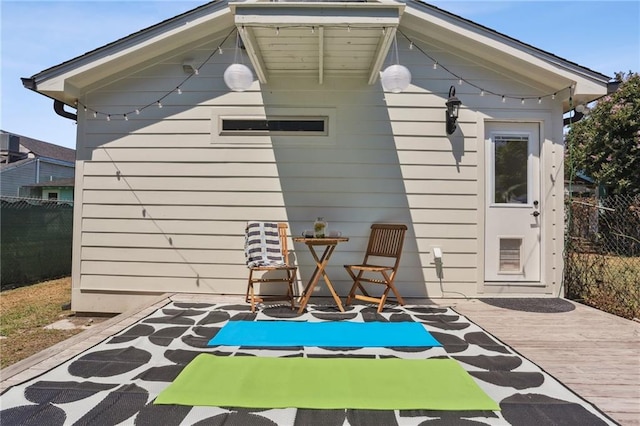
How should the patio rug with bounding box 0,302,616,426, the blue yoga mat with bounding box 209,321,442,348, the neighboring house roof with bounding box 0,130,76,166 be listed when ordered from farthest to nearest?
the neighboring house roof with bounding box 0,130,76,166, the blue yoga mat with bounding box 209,321,442,348, the patio rug with bounding box 0,302,616,426

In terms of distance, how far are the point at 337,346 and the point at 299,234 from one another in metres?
1.82

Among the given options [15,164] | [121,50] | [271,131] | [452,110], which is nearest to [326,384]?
[271,131]

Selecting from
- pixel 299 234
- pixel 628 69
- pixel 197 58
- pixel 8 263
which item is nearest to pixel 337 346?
pixel 299 234

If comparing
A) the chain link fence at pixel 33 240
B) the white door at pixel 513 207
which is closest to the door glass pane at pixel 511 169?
the white door at pixel 513 207

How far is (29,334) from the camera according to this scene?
3.83m

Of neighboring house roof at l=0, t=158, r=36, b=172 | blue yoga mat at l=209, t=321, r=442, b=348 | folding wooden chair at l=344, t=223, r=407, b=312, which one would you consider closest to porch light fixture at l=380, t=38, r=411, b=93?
folding wooden chair at l=344, t=223, r=407, b=312

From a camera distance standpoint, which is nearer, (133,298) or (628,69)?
(133,298)

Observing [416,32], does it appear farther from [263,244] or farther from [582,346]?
[582,346]

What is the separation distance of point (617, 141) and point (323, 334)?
39.6 feet

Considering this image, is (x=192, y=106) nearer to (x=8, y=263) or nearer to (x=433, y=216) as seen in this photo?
(x=433, y=216)

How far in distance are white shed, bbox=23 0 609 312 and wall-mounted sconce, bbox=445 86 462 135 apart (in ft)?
0.34

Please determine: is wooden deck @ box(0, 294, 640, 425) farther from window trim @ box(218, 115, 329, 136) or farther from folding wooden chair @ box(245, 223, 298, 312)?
window trim @ box(218, 115, 329, 136)

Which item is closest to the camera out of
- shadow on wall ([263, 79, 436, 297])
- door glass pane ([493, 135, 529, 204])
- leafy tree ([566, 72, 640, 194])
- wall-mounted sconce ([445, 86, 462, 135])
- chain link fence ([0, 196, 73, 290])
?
wall-mounted sconce ([445, 86, 462, 135])

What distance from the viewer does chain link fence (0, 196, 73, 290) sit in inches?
237
